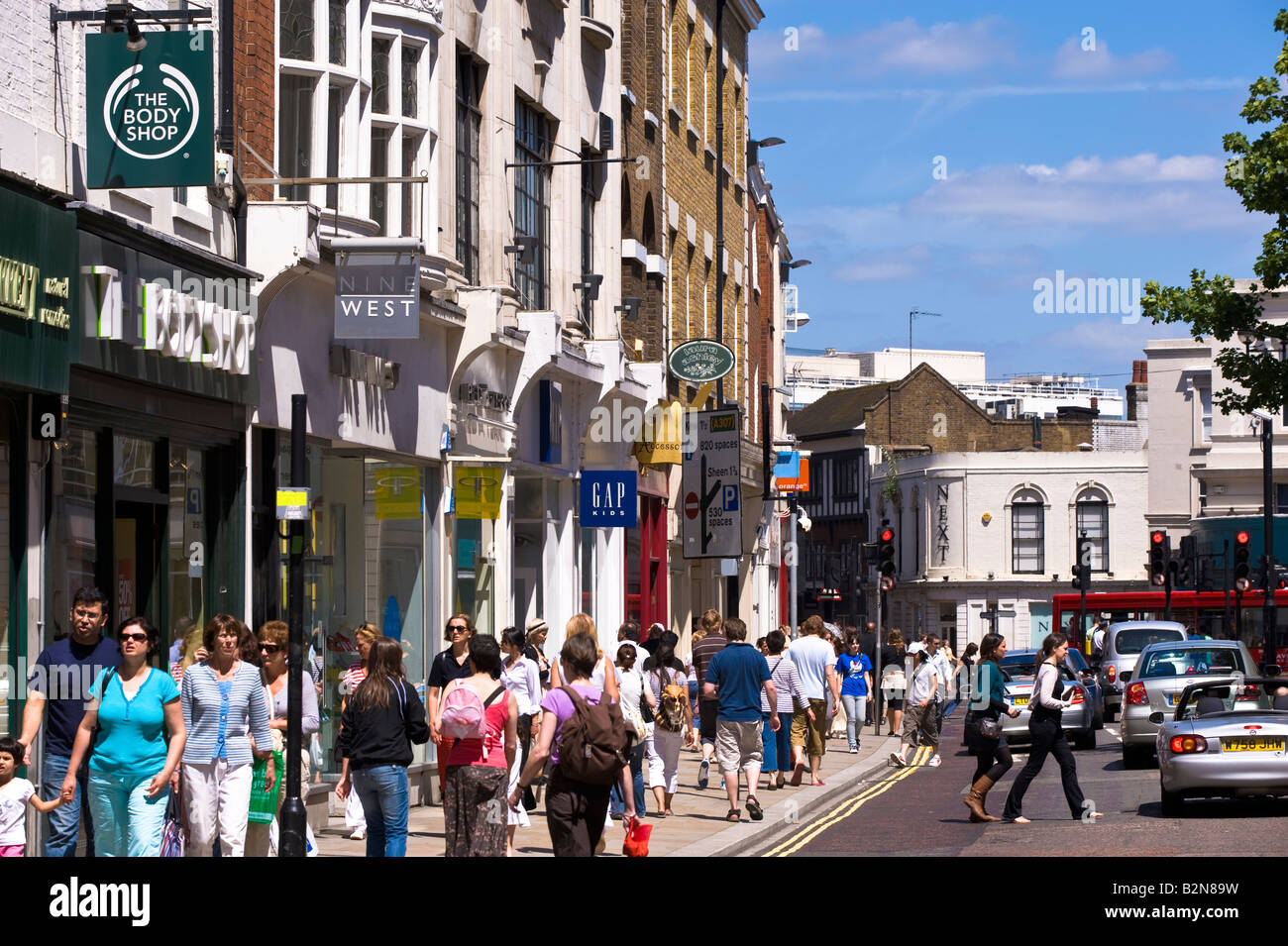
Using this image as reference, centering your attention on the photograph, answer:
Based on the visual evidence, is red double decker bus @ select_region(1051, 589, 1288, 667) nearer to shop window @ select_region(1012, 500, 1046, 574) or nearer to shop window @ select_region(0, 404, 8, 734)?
shop window @ select_region(1012, 500, 1046, 574)

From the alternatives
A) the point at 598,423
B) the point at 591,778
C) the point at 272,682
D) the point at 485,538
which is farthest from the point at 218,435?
the point at 598,423

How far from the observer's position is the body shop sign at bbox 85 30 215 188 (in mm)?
14000

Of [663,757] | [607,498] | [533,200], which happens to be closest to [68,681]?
[663,757]

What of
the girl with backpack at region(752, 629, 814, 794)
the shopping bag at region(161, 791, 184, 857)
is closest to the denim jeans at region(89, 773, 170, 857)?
the shopping bag at region(161, 791, 184, 857)

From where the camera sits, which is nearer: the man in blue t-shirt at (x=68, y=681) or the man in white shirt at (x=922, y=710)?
the man in blue t-shirt at (x=68, y=681)

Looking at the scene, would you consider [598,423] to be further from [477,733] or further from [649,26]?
[477,733]

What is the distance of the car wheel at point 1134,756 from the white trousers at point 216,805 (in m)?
16.5

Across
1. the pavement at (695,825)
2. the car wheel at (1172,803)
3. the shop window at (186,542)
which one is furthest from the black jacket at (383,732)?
the car wheel at (1172,803)

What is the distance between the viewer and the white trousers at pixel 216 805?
12.0 metres

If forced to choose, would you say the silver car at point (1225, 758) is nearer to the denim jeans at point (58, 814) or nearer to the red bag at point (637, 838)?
the red bag at point (637, 838)

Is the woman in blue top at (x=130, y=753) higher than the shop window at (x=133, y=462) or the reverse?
the reverse

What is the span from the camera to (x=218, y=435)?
635 inches

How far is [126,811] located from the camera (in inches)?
444

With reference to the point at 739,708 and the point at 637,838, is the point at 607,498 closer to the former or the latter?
the point at 739,708
